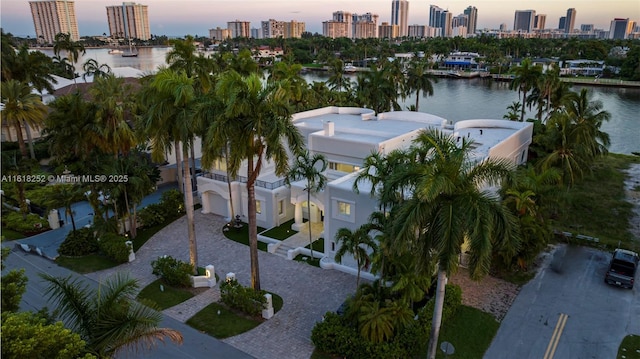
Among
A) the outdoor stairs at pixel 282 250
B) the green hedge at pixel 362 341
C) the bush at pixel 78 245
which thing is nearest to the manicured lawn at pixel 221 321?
the green hedge at pixel 362 341

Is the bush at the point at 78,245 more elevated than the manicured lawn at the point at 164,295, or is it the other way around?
the bush at the point at 78,245

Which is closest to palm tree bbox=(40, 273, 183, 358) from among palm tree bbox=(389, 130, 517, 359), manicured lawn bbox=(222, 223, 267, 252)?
palm tree bbox=(389, 130, 517, 359)

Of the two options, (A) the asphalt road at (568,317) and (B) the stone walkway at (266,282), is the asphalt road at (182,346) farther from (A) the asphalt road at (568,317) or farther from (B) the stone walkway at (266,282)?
(A) the asphalt road at (568,317)

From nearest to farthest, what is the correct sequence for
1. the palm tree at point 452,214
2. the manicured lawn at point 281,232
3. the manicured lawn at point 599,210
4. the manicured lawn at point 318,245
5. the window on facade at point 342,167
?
the palm tree at point 452,214 < the manicured lawn at point 318,245 < the manicured lawn at point 599,210 < the manicured lawn at point 281,232 < the window on facade at point 342,167

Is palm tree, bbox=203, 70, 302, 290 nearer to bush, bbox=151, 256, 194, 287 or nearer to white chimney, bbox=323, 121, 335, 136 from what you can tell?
bush, bbox=151, 256, 194, 287

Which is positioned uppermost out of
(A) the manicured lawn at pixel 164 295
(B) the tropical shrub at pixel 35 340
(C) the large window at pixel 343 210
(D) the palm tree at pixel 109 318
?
(B) the tropical shrub at pixel 35 340

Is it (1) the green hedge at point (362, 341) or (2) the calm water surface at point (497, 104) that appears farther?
(2) the calm water surface at point (497, 104)

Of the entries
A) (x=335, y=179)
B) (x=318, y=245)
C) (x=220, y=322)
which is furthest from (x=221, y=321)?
(x=335, y=179)
